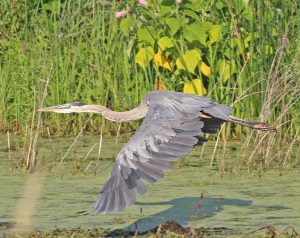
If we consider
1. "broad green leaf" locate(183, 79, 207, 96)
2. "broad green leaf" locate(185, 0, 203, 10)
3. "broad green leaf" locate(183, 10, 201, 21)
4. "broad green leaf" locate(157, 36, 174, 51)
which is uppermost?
"broad green leaf" locate(185, 0, 203, 10)

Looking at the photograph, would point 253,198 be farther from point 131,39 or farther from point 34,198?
point 131,39

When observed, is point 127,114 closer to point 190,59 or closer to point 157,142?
point 157,142

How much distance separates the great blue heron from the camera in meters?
4.94

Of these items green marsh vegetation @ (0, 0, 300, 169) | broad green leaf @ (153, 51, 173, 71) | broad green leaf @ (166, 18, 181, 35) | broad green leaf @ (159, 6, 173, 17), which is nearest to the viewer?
green marsh vegetation @ (0, 0, 300, 169)

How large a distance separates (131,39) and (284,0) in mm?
1484

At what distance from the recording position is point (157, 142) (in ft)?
17.4

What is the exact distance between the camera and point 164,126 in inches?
219

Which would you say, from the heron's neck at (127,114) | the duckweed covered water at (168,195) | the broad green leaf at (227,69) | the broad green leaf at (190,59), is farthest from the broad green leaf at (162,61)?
the heron's neck at (127,114)

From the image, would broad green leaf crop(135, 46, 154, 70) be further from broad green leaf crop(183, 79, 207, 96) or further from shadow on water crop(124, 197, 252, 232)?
shadow on water crop(124, 197, 252, 232)

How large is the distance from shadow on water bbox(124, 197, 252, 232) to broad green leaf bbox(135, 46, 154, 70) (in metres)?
2.43

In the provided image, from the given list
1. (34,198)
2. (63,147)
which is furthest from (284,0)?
(34,198)

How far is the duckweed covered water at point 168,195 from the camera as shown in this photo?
19.1 ft

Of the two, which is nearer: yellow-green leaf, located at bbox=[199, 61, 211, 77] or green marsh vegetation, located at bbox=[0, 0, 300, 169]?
green marsh vegetation, located at bbox=[0, 0, 300, 169]

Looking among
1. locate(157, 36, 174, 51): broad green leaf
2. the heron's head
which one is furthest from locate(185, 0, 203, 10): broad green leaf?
the heron's head
